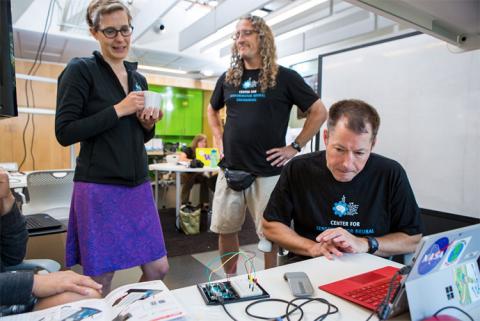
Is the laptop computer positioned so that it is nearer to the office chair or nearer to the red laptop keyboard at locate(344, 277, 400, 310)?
the red laptop keyboard at locate(344, 277, 400, 310)

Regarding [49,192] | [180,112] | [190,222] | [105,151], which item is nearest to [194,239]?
[190,222]

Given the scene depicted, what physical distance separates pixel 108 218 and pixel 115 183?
0.41 ft

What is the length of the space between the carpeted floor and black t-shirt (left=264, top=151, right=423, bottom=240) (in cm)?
216

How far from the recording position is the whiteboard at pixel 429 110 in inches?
86.3

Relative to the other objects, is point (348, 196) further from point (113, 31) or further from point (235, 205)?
point (113, 31)

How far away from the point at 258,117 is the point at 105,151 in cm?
84

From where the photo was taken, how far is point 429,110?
7.91 feet

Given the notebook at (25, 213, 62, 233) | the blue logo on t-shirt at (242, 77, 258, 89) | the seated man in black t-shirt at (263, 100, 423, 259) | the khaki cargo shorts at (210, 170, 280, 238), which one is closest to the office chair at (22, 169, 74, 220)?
the notebook at (25, 213, 62, 233)

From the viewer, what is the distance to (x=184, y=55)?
5.97 m

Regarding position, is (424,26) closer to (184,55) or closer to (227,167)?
(227,167)

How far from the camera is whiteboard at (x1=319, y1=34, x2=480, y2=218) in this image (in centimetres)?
219

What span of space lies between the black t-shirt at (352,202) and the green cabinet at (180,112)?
763cm

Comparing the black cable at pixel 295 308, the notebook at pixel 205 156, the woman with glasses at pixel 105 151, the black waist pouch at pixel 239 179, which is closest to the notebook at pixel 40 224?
the woman with glasses at pixel 105 151

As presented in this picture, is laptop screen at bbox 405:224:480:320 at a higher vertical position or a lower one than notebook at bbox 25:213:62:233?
higher
